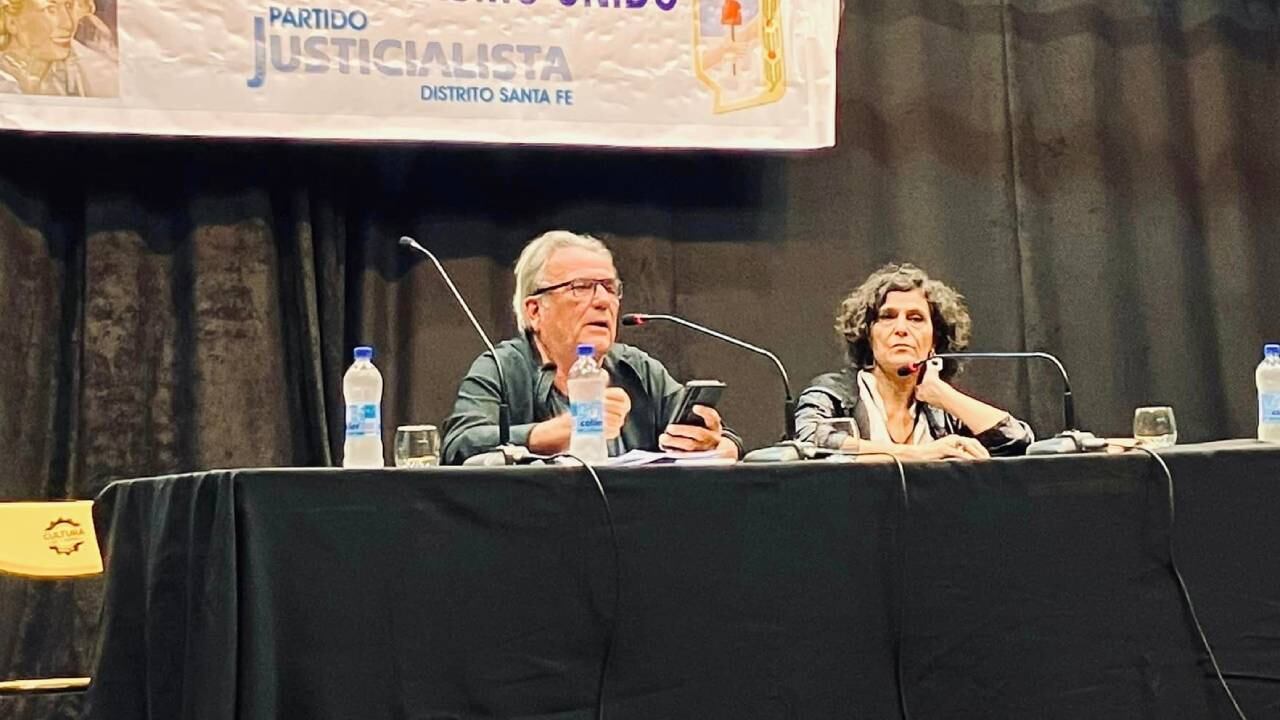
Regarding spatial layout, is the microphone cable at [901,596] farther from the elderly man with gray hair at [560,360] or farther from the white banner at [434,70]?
the white banner at [434,70]

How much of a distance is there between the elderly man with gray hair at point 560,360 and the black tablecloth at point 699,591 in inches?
30.1

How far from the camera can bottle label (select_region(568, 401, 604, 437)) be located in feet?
6.37

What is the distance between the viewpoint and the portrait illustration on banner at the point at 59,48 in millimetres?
3016

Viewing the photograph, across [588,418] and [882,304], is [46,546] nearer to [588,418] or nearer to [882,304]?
[588,418]

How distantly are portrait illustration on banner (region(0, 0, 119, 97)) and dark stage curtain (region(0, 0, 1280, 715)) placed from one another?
0.17m

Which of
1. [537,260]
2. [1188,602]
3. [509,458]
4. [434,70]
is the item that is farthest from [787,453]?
[434,70]

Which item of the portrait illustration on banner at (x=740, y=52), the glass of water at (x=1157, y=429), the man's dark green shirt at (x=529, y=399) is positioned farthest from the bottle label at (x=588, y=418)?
the portrait illustration on banner at (x=740, y=52)

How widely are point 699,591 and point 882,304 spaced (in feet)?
4.59

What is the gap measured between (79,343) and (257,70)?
71 cm

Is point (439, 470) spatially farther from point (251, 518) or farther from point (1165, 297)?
point (1165, 297)

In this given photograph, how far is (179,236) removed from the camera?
3240mm

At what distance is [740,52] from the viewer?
3.36 meters

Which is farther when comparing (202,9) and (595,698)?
(202,9)

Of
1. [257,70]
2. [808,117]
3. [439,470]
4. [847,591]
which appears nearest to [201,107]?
[257,70]
